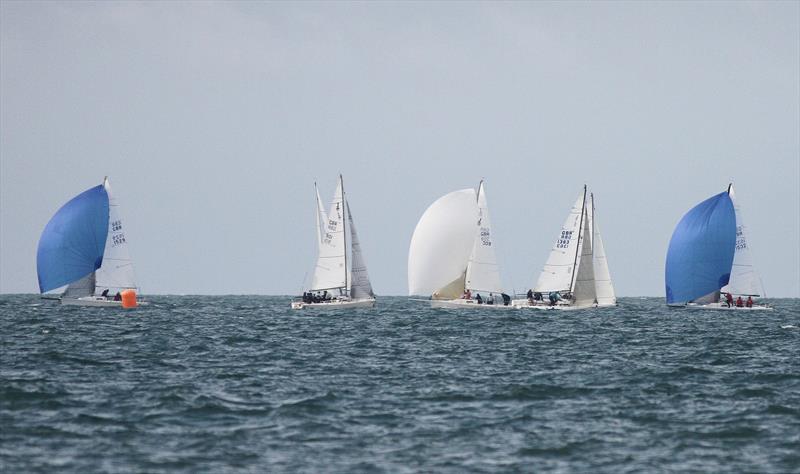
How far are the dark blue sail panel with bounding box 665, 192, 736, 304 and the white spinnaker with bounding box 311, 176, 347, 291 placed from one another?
97.9 feet

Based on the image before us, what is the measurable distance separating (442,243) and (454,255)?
1316 mm

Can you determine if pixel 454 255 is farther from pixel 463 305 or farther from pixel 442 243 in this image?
pixel 463 305

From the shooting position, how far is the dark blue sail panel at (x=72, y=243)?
74562mm

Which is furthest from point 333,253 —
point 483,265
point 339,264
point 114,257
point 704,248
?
point 704,248

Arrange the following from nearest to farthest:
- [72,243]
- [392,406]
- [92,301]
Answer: [392,406] < [72,243] < [92,301]

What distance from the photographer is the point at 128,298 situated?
7731cm

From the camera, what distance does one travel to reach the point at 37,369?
30984 millimetres

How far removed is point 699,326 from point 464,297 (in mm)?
19597

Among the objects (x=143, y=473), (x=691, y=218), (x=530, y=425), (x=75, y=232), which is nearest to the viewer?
(x=143, y=473)

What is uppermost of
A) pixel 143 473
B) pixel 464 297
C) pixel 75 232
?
pixel 75 232

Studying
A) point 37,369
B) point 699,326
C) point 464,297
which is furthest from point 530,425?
point 464,297

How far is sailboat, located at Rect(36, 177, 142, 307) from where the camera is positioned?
74688 mm

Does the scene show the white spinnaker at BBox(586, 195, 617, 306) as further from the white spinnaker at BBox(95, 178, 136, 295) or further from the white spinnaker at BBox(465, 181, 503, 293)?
the white spinnaker at BBox(95, 178, 136, 295)

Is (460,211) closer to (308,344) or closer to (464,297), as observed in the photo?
(464,297)
